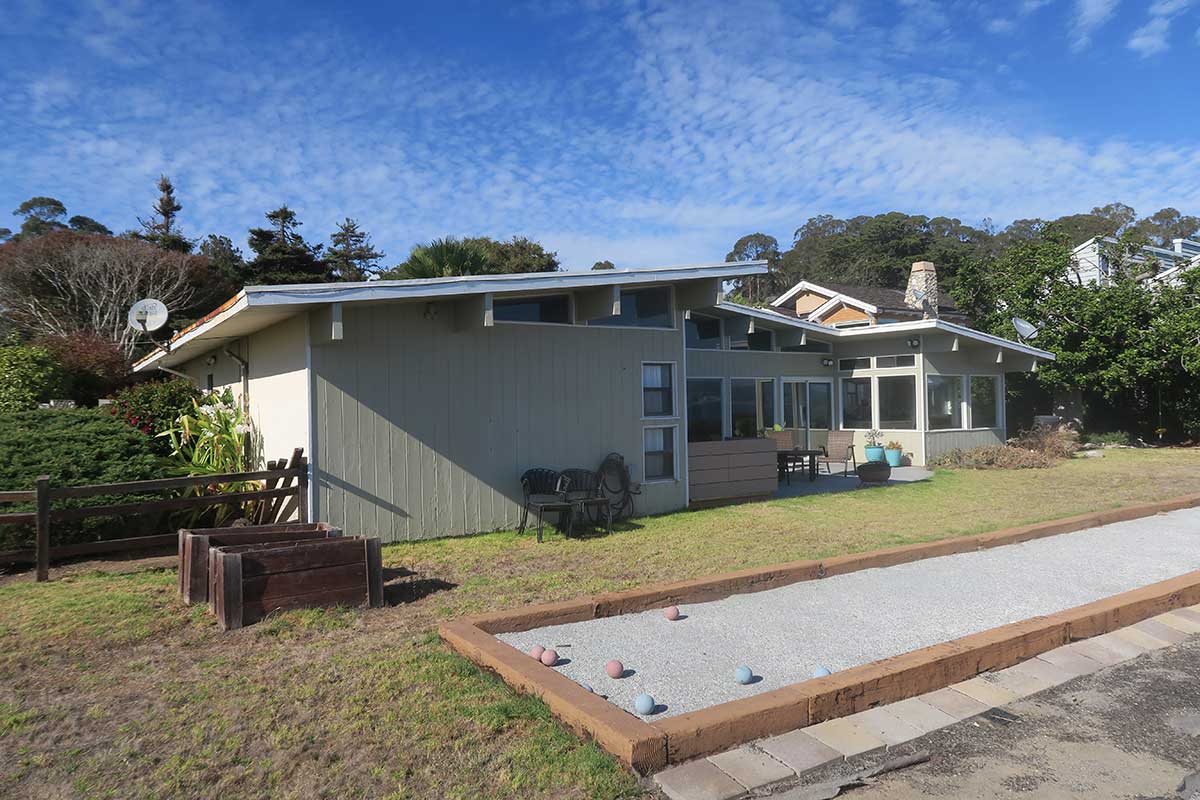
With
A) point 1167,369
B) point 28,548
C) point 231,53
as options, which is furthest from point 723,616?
point 1167,369

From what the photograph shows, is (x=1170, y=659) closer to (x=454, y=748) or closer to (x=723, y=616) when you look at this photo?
(x=723, y=616)

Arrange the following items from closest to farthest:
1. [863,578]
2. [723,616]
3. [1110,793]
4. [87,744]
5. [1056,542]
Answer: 1. [1110,793]
2. [87,744]
3. [723,616]
4. [863,578]
5. [1056,542]

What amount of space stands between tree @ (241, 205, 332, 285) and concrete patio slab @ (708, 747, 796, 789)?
1175 inches

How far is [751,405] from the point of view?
17.0 m

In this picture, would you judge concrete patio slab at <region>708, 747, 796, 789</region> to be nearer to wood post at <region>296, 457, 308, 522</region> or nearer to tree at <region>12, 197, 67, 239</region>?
wood post at <region>296, 457, 308, 522</region>

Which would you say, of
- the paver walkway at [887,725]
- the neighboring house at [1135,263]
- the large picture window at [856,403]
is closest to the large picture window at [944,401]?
the large picture window at [856,403]

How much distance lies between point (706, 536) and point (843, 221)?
60.5 m

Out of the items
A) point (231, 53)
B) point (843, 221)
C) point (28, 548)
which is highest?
point (843, 221)

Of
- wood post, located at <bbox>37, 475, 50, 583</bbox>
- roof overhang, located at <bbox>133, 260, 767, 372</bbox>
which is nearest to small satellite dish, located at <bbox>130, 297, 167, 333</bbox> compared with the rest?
roof overhang, located at <bbox>133, 260, 767, 372</bbox>

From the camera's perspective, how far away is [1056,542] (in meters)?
8.55

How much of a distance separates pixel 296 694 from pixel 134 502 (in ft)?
15.4

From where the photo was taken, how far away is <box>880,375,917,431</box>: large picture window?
17453 millimetres

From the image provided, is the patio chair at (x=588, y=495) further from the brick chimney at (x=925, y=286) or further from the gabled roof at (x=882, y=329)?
the brick chimney at (x=925, y=286)

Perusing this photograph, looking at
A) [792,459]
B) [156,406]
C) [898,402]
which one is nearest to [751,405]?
[792,459]
